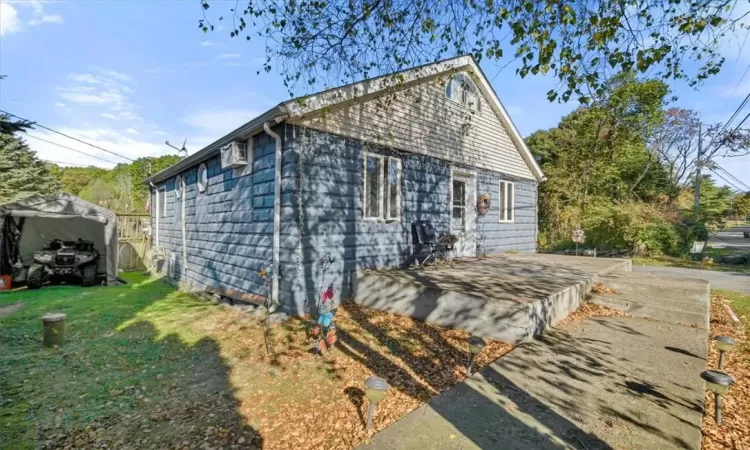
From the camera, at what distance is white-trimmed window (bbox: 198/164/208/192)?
8.78m

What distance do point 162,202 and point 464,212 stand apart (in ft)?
35.1

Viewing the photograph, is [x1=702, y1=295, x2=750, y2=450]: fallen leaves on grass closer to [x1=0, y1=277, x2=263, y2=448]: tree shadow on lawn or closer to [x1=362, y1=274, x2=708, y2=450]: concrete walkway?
[x1=362, y1=274, x2=708, y2=450]: concrete walkway

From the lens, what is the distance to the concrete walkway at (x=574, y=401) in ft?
8.29

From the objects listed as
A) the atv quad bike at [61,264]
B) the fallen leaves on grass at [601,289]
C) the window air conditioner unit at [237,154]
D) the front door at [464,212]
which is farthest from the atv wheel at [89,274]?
the fallen leaves on grass at [601,289]

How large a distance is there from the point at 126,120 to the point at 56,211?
1126cm

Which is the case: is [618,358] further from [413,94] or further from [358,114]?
[413,94]

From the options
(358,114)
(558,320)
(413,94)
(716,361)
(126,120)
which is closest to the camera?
(716,361)

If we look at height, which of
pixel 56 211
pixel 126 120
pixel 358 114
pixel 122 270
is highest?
pixel 126 120

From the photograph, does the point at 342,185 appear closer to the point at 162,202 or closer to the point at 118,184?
the point at 162,202

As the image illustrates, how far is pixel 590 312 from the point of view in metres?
5.78

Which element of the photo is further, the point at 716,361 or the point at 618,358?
the point at 716,361

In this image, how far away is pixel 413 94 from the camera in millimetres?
7652

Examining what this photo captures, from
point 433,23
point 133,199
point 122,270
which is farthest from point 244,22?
point 133,199

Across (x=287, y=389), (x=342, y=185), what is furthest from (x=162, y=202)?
(x=287, y=389)
